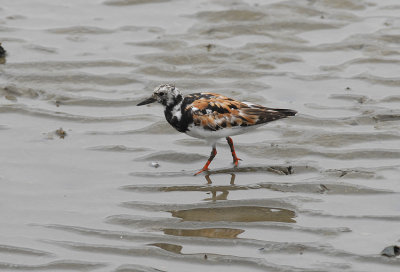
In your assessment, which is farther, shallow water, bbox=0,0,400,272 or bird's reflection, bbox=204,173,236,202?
bird's reflection, bbox=204,173,236,202

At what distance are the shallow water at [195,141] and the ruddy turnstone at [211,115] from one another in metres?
0.44

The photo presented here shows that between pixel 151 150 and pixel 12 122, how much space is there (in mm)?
1910

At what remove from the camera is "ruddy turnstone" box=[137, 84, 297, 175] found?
8852mm

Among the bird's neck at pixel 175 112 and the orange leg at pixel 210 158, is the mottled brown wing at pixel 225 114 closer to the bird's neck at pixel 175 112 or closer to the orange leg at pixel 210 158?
the bird's neck at pixel 175 112

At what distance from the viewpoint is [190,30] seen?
41.7 ft

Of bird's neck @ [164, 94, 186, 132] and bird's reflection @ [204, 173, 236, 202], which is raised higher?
bird's neck @ [164, 94, 186, 132]

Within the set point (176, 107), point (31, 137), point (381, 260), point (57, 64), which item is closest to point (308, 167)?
point (176, 107)

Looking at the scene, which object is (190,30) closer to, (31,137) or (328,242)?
(31,137)

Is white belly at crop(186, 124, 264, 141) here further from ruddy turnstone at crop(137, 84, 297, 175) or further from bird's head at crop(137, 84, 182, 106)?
bird's head at crop(137, 84, 182, 106)

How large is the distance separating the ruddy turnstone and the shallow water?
44 cm

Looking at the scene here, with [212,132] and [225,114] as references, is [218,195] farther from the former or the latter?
[225,114]

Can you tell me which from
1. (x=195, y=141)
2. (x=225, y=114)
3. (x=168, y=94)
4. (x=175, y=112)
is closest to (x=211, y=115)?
(x=225, y=114)

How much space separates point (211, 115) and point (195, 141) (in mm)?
931

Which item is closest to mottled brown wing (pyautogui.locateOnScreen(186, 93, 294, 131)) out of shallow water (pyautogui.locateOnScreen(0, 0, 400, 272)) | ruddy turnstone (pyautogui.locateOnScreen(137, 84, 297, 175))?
ruddy turnstone (pyautogui.locateOnScreen(137, 84, 297, 175))
